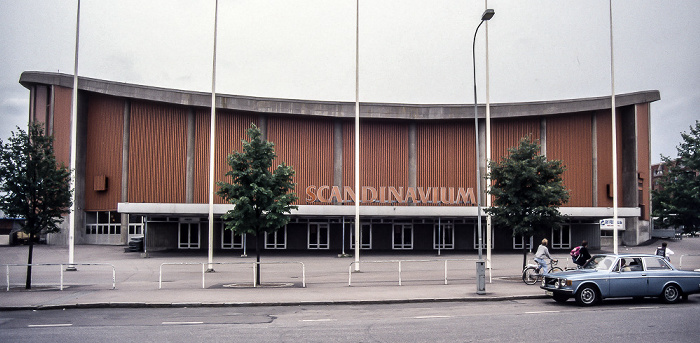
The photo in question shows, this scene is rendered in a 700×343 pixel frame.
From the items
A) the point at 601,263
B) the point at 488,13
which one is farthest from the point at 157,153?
the point at 601,263

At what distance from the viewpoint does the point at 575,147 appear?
45281mm

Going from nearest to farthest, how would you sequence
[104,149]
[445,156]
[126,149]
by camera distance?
[126,149]
[445,156]
[104,149]

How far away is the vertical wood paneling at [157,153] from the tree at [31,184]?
2312 centimetres

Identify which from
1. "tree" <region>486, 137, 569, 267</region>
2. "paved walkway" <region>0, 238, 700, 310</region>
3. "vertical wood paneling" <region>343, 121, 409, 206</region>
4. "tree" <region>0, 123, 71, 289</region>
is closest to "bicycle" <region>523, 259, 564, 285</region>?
"paved walkway" <region>0, 238, 700, 310</region>

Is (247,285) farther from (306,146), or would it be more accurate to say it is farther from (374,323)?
(306,146)

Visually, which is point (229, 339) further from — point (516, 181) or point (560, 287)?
point (516, 181)

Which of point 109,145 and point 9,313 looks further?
point 109,145

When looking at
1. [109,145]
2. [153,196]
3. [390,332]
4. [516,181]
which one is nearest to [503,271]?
[516,181]

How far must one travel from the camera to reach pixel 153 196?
43.3m

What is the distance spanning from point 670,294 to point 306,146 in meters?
31.6

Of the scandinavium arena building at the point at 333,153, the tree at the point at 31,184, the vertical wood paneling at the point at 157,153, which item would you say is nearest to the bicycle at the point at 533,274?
the tree at the point at 31,184

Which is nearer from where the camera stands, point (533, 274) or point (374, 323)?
point (374, 323)

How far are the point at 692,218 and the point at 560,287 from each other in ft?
48.0

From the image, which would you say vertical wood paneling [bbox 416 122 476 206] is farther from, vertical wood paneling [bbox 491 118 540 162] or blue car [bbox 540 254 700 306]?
blue car [bbox 540 254 700 306]
